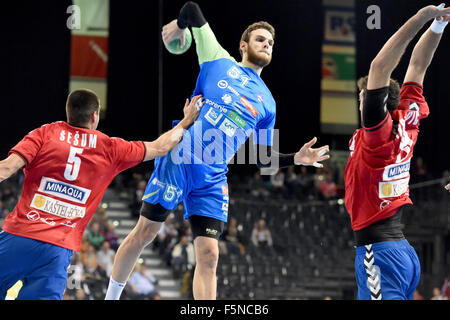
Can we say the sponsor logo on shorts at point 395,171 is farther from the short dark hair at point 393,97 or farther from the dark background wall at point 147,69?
the dark background wall at point 147,69

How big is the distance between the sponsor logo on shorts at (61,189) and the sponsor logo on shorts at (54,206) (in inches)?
1.8

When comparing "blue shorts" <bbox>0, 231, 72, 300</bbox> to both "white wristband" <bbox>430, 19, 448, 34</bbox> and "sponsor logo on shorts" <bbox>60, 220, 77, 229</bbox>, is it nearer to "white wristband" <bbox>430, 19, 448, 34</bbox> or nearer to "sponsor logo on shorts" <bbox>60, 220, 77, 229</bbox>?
"sponsor logo on shorts" <bbox>60, 220, 77, 229</bbox>

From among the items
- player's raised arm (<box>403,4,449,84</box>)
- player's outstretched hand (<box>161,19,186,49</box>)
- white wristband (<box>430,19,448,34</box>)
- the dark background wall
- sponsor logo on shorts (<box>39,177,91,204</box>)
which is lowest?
sponsor logo on shorts (<box>39,177,91,204</box>)

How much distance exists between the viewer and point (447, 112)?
16.9m

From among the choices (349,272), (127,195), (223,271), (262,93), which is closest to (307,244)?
(349,272)

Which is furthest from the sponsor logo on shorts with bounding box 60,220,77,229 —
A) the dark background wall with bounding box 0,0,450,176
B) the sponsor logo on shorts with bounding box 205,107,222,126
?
the dark background wall with bounding box 0,0,450,176

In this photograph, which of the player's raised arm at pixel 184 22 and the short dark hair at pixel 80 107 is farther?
the player's raised arm at pixel 184 22

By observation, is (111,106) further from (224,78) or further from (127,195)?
(224,78)

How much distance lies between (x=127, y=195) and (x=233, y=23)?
5175mm

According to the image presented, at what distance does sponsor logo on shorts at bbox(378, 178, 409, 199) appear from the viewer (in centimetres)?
473

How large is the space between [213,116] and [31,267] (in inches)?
85.8

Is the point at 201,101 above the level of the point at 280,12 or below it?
below

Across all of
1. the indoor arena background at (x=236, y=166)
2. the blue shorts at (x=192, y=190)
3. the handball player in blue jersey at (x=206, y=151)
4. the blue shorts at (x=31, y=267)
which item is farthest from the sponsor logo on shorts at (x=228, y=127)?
the indoor arena background at (x=236, y=166)

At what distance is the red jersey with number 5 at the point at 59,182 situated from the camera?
180 inches
